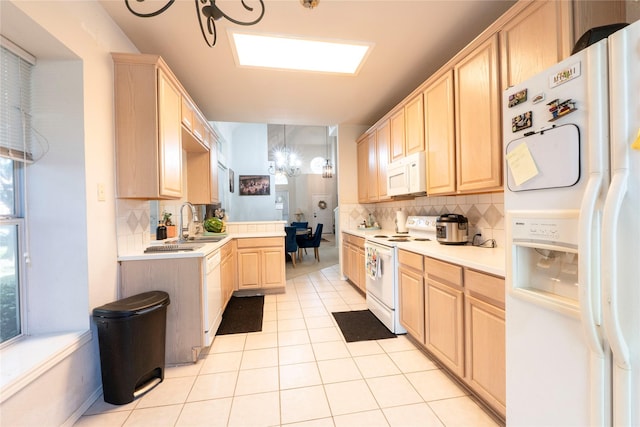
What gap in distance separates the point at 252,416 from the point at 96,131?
6.67ft

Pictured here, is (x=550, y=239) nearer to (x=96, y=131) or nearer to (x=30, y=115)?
(x=96, y=131)

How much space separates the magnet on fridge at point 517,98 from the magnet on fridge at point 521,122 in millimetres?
60

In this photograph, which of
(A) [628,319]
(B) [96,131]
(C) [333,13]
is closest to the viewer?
(A) [628,319]

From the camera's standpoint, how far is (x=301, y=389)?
70.1 inches

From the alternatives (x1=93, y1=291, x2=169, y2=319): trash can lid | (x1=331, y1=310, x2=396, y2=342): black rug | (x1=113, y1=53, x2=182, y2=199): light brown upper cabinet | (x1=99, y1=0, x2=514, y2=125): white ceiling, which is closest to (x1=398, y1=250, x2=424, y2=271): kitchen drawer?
(x1=331, y1=310, x2=396, y2=342): black rug

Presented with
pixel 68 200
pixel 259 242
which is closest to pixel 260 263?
pixel 259 242

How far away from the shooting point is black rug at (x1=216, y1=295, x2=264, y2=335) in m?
2.73

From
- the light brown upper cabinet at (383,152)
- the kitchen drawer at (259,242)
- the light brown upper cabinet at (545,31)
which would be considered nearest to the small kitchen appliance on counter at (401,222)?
the light brown upper cabinet at (383,152)

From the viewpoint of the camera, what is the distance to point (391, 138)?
10.7 ft

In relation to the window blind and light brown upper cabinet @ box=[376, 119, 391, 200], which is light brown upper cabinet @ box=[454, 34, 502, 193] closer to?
light brown upper cabinet @ box=[376, 119, 391, 200]

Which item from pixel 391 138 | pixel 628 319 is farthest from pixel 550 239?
pixel 391 138

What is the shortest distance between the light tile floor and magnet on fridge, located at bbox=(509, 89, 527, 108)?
1670 millimetres

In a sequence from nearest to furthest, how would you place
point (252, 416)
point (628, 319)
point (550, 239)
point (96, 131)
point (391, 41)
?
point (628, 319), point (550, 239), point (252, 416), point (96, 131), point (391, 41)

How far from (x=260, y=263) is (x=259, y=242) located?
29cm
